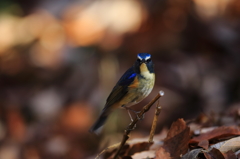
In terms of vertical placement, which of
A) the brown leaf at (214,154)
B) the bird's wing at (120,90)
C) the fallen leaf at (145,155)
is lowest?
the fallen leaf at (145,155)

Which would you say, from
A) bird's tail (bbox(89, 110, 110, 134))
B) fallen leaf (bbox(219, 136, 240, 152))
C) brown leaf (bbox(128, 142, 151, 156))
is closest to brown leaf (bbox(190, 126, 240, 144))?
fallen leaf (bbox(219, 136, 240, 152))

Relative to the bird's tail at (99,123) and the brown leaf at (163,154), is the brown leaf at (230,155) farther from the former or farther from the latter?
the bird's tail at (99,123)

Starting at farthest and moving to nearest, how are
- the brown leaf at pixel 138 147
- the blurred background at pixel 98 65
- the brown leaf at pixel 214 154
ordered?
the blurred background at pixel 98 65
the brown leaf at pixel 138 147
the brown leaf at pixel 214 154

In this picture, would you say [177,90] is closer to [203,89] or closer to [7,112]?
[203,89]

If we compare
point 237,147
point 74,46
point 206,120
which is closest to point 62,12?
point 74,46

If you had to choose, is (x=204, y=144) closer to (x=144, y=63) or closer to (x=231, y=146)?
(x=231, y=146)

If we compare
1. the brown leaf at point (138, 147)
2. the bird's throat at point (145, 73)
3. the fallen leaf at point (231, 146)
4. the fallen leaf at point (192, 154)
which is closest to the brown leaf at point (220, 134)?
the fallen leaf at point (231, 146)
